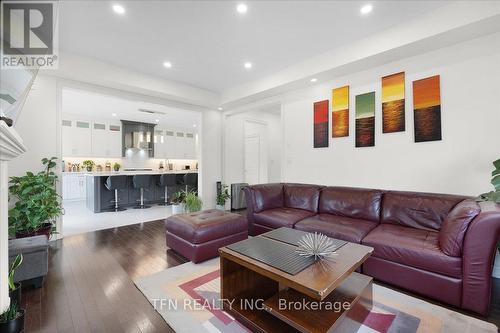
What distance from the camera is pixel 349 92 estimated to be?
3.57m

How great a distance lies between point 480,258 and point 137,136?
29.6ft

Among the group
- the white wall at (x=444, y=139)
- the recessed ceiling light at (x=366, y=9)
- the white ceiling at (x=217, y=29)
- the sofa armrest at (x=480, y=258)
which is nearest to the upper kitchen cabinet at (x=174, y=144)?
the white ceiling at (x=217, y=29)

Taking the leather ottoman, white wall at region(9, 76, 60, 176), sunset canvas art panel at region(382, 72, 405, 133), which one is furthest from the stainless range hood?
sunset canvas art panel at region(382, 72, 405, 133)

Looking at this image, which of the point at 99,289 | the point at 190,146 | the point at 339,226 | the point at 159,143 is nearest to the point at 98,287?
the point at 99,289

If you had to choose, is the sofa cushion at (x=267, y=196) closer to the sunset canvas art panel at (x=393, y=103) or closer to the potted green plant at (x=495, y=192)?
the sunset canvas art panel at (x=393, y=103)

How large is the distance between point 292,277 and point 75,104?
7278 millimetres

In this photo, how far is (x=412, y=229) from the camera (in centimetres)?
247

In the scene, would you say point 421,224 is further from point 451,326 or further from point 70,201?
point 70,201

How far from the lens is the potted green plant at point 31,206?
2.89 meters

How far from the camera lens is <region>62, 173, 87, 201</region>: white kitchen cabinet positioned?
7.00 meters

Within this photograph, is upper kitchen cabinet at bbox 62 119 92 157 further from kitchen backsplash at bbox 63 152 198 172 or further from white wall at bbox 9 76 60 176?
white wall at bbox 9 76 60 176

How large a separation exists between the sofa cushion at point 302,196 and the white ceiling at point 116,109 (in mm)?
3291

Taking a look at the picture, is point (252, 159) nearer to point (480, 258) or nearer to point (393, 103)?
point (393, 103)

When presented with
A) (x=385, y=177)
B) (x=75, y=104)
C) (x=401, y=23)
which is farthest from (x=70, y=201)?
(x=401, y=23)
